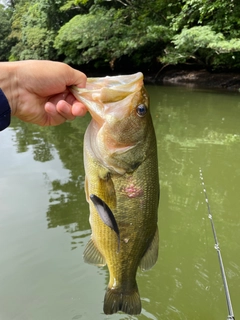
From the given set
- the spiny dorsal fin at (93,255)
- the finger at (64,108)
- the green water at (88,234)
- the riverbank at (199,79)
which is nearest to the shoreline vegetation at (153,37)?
the riverbank at (199,79)

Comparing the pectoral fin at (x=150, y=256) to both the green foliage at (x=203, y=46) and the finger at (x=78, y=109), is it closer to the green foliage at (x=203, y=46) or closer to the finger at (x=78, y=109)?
the finger at (x=78, y=109)

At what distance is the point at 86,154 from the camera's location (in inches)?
67.6

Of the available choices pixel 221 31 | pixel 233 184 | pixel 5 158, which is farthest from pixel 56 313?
pixel 221 31

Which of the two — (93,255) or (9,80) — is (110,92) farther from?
(93,255)

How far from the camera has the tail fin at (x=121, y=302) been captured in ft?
6.24

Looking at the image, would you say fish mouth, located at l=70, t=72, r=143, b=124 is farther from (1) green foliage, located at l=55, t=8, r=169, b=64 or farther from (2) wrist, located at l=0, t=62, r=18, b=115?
(1) green foliage, located at l=55, t=8, r=169, b=64

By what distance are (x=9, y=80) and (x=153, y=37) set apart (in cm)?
1611

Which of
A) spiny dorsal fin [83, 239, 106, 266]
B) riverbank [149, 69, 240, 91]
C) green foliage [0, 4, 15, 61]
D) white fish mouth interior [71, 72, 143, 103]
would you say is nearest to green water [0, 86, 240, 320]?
spiny dorsal fin [83, 239, 106, 266]

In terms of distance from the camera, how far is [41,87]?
179 cm

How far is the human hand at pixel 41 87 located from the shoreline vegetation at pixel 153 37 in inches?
489

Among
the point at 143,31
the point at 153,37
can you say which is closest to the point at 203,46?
the point at 153,37

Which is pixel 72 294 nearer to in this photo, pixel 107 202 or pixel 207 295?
pixel 207 295

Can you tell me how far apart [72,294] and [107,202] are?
7.01 feet

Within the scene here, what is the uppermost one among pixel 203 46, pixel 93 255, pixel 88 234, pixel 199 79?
pixel 93 255
